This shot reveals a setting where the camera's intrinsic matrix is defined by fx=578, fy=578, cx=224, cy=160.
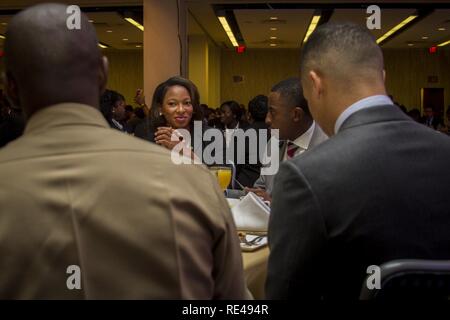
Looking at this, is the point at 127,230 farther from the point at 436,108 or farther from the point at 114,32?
the point at 436,108

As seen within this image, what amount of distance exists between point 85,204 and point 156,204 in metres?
0.11

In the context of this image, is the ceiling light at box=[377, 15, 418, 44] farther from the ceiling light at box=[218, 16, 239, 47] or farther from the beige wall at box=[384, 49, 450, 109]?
the ceiling light at box=[218, 16, 239, 47]

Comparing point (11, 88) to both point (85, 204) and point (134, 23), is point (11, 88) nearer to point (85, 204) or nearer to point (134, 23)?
point (85, 204)

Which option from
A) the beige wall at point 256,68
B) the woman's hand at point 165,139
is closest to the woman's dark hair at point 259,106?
the woman's hand at point 165,139

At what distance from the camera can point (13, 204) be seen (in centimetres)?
91

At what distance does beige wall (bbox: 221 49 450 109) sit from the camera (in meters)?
17.2

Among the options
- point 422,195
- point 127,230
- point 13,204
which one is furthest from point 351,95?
point 13,204

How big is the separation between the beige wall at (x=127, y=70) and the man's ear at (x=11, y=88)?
669 inches

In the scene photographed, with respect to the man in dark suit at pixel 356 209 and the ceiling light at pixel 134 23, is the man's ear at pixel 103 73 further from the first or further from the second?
the ceiling light at pixel 134 23

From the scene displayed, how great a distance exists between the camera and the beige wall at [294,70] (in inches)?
675

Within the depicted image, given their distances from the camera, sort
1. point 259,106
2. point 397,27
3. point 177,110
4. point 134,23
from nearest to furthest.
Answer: point 177,110, point 259,106, point 134,23, point 397,27

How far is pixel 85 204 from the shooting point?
0.92m

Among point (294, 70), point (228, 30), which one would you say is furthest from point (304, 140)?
point (294, 70)

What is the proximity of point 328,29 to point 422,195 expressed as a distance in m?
0.62
